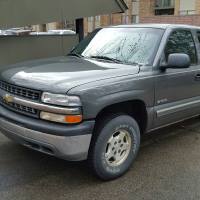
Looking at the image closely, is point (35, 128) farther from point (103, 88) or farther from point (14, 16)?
point (14, 16)

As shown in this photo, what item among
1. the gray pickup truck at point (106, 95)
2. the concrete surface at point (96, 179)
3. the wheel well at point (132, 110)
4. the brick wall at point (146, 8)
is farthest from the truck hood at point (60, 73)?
the brick wall at point (146, 8)

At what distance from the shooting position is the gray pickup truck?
3.56m

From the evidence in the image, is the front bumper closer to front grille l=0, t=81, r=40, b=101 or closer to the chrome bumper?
the chrome bumper

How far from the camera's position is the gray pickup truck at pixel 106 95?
3.56 meters

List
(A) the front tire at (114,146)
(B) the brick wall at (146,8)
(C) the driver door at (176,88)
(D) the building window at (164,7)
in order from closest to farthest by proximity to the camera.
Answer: (A) the front tire at (114,146) → (C) the driver door at (176,88) → (D) the building window at (164,7) → (B) the brick wall at (146,8)

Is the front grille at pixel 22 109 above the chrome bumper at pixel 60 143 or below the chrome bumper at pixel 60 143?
above

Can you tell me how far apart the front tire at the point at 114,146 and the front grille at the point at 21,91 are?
0.74 meters

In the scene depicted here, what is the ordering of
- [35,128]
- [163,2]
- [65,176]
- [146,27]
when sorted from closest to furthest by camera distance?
1. [35,128]
2. [65,176]
3. [146,27]
4. [163,2]

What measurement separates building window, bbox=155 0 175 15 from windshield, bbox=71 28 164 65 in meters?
33.6

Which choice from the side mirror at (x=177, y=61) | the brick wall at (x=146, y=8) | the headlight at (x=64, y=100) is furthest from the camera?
the brick wall at (x=146, y=8)

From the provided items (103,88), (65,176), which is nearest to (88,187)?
(65,176)

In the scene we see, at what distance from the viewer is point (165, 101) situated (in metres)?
4.57

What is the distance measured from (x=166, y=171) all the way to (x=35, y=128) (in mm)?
1669

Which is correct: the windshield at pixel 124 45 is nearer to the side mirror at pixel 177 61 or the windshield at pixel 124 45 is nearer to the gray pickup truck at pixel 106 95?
the gray pickup truck at pixel 106 95
